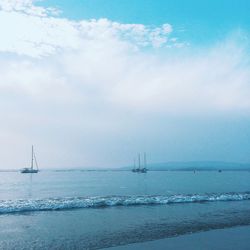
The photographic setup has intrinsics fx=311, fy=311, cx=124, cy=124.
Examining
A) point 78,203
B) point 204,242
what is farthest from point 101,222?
point 78,203

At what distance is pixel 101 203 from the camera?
25.0 metres

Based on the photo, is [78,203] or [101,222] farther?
[78,203]

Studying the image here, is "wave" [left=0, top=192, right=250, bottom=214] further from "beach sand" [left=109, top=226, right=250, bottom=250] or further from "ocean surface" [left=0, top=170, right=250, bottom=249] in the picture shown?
"beach sand" [left=109, top=226, right=250, bottom=250]

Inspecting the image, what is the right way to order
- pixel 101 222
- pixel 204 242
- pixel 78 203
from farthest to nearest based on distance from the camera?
pixel 78 203, pixel 101 222, pixel 204 242

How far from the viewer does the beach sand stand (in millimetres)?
11680

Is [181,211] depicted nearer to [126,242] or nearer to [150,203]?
[150,203]

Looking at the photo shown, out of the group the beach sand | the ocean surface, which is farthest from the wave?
the beach sand

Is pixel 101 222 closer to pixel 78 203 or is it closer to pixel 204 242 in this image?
pixel 204 242

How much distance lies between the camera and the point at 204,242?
493 inches

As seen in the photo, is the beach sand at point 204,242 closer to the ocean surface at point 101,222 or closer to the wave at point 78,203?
the ocean surface at point 101,222

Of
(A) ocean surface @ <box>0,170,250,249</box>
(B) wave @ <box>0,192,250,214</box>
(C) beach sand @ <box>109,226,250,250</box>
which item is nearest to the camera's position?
(C) beach sand @ <box>109,226,250,250</box>

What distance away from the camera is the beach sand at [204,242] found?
460 inches

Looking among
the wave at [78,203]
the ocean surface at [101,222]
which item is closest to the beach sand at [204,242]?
the ocean surface at [101,222]

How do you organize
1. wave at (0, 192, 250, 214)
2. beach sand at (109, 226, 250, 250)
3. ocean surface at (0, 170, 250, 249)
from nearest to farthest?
beach sand at (109, 226, 250, 250), ocean surface at (0, 170, 250, 249), wave at (0, 192, 250, 214)
